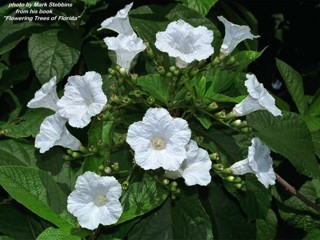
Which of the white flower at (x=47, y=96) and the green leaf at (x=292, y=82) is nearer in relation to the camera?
the white flower at (x=47, y=96)

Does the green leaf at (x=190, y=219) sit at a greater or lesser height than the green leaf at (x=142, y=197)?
lesser

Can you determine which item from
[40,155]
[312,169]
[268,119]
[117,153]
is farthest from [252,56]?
[40,155]

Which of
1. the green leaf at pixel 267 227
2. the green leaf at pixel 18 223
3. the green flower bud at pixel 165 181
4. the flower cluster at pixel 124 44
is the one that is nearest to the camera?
the green flower bud at pixel 165 181

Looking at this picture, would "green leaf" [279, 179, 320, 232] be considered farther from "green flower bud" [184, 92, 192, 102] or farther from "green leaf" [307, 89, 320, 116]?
"green flower bud" [184, 92, 192, 102]

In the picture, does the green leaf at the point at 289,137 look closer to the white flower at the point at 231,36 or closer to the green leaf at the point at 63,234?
the white flower at the point at 231,36

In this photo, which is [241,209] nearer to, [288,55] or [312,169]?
[312,169]

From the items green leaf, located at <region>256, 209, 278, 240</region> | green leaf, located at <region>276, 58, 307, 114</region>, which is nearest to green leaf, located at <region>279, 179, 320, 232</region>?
green leaf, located at <region>256, 209, 278, 240</region>

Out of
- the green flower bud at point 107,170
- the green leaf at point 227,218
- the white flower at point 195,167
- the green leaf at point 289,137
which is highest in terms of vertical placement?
the white flower at point 195,167

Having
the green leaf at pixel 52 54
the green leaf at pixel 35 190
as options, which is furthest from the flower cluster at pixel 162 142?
the green leaf at pixel 52 54
